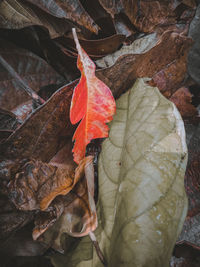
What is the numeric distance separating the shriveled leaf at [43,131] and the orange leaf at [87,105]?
1.9 inches

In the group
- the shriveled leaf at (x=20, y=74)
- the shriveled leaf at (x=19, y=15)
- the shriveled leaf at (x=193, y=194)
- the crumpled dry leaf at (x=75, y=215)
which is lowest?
the shriveled leaf at (x=193, y=194)

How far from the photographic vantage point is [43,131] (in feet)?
2.03

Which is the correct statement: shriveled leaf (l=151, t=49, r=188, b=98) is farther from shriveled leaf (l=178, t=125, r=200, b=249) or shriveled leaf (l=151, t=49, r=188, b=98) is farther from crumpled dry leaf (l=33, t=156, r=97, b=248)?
crumpled dry leaf (l=33, t=156, r=97, b=248)

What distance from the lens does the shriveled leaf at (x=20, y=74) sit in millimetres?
706

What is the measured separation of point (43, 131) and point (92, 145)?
19 cm

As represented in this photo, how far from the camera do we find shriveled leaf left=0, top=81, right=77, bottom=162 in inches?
22.6

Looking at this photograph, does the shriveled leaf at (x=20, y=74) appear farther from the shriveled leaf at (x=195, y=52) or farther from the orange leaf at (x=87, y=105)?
the shriveled leaf at (x=195, y=52)

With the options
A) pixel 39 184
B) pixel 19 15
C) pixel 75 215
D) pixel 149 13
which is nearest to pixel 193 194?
pixel 75 215

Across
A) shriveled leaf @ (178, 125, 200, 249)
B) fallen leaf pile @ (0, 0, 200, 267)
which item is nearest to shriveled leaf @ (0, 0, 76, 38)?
fallen leaf pile @ (0, 0, 200, 267)

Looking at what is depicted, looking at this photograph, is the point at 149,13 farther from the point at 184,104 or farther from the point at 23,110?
the point at 23,110

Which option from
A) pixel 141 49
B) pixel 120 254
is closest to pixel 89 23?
pixel 141 49

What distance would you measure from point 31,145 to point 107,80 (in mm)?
358

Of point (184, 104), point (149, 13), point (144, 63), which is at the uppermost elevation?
point (149, 13)

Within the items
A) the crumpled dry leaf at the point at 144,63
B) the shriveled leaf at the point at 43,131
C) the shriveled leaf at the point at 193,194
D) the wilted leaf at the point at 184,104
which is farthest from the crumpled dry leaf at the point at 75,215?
the wilted leaf at the point at 184,104
